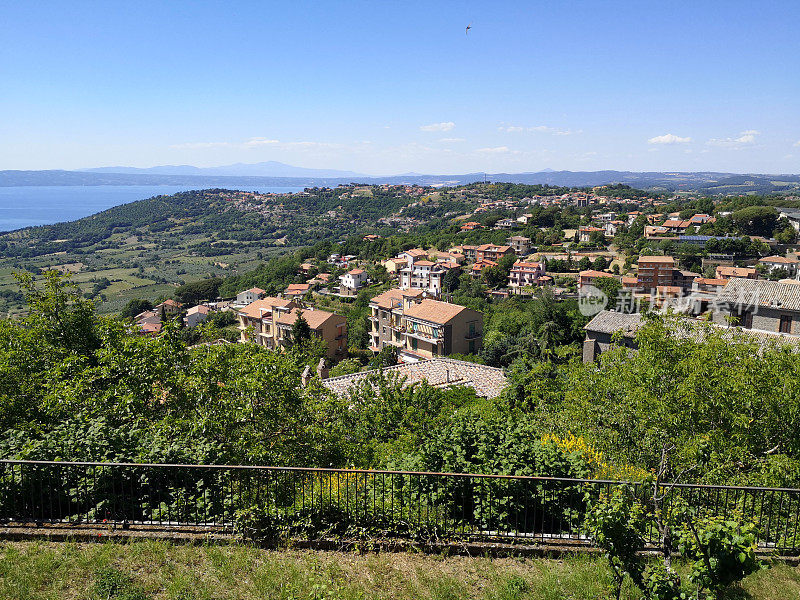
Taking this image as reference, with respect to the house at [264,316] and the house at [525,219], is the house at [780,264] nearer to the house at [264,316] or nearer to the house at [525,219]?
the house at [525,219]

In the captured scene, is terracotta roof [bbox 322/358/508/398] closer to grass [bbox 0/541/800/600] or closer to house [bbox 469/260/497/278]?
grass [bbox 0/541/800/600]

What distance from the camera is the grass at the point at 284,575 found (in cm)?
511

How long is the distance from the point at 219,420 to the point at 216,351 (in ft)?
6.09

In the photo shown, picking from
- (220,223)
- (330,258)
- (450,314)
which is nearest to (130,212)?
(220,223)

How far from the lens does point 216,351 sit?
9.55m

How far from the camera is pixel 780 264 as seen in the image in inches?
2547

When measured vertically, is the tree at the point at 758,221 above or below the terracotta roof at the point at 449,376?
above

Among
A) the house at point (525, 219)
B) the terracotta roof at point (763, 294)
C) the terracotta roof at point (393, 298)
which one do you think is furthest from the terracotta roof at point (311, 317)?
the house at point (525, 219)

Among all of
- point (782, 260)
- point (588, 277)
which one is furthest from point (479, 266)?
point (782, 260)

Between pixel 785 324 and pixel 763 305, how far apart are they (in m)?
1.17

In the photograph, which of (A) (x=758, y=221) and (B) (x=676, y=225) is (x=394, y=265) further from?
(A) (x=758, y=221)

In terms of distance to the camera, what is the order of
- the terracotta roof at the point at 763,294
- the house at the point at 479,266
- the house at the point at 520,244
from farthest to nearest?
the house at the point at 520,244, the house at the point at 479,266, the terracotta roof at the point at 763,294

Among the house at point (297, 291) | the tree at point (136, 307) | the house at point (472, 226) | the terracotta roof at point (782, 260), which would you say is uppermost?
the house at point (472, 226)

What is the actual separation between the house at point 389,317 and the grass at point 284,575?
44.7m
